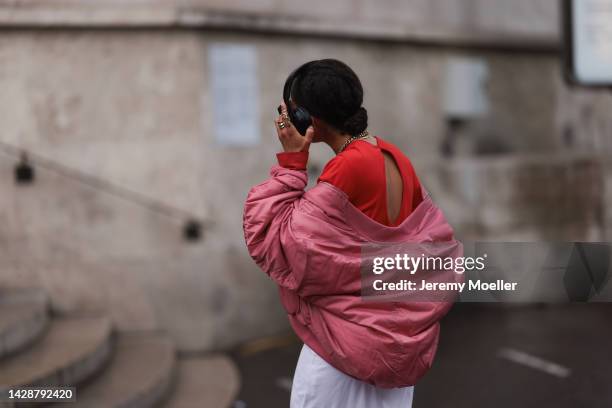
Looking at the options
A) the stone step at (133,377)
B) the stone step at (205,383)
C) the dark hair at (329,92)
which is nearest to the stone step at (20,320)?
the stone step at (133,377)

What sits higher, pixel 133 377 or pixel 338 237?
pixel 338 237

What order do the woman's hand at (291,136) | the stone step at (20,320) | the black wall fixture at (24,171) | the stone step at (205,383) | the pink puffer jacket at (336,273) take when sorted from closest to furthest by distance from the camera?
the pink puffer jacket at (336,273), the woman's hand at (291,136), the stone step at (20,320), the stone step at (205,383), the black wall fixture at (24,171)

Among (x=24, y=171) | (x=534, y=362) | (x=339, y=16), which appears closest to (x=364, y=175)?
(x=534, y=362)

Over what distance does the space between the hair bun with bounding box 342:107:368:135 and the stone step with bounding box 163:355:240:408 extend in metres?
2.81

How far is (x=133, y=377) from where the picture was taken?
458cm

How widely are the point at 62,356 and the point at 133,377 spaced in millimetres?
504

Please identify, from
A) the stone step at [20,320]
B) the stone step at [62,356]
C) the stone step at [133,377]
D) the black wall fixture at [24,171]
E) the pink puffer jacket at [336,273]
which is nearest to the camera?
the pink puffer jacket at [336,273]

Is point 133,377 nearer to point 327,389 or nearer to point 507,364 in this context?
point 327,389

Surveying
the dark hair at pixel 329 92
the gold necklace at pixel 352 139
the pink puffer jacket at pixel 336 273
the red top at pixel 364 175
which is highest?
the dark hair at pixel 329 92

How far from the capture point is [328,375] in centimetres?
240

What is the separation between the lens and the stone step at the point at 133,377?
13.7 feet

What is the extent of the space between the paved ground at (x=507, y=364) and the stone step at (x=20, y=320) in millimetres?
1565

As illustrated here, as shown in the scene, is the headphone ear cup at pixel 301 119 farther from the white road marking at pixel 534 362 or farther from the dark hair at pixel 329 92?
the white road marking at pixel 534 362

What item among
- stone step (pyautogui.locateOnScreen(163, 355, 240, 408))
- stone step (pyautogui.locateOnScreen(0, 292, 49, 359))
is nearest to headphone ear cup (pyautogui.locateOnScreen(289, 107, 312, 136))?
stone step (pyautogui.locateOnScreen(163, 355, 240, 408))
